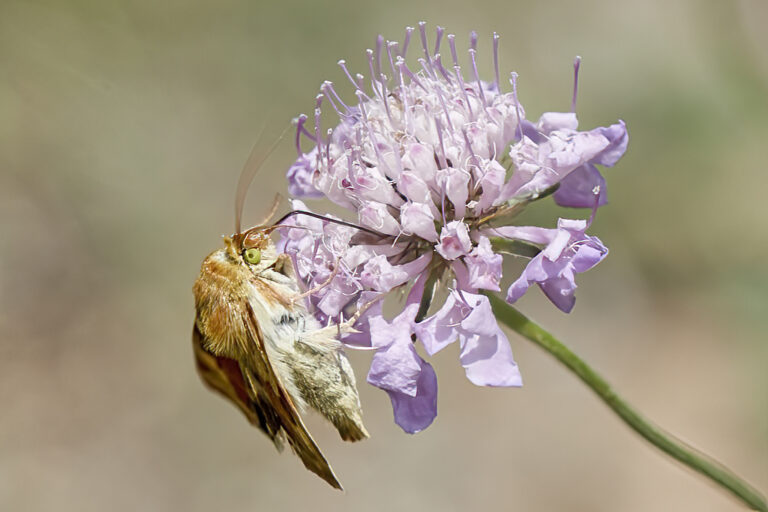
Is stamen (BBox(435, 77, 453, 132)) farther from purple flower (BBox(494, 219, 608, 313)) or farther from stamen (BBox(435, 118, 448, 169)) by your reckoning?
purple flower (BBox(494, 219, 608, 313))

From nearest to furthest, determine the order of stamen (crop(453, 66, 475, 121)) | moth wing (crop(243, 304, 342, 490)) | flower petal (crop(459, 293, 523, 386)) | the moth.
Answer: flower petal (crop(459, 293, 523, 386)) < moth wing (crop(243, 304, 342, 490)) < the moth < stamen (crop(453, 66, 475, 121))

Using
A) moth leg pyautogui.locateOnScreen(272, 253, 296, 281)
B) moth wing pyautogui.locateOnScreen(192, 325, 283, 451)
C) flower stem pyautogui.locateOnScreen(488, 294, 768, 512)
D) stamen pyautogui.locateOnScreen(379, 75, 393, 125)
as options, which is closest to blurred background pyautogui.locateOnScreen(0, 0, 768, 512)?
moth wing pyautogui.locateOnScreen(192, 325, 283, 451)

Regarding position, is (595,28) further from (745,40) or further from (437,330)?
(437,330)

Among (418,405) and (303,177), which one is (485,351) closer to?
(418,405)

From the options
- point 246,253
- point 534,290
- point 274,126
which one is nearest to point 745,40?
point 534,290

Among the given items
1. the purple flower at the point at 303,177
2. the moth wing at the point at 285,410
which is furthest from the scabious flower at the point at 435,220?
the moth wing at the point at 285,410

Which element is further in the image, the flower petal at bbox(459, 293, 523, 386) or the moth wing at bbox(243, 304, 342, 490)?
the moth wing at bbox(243, 304, 342, 490)
